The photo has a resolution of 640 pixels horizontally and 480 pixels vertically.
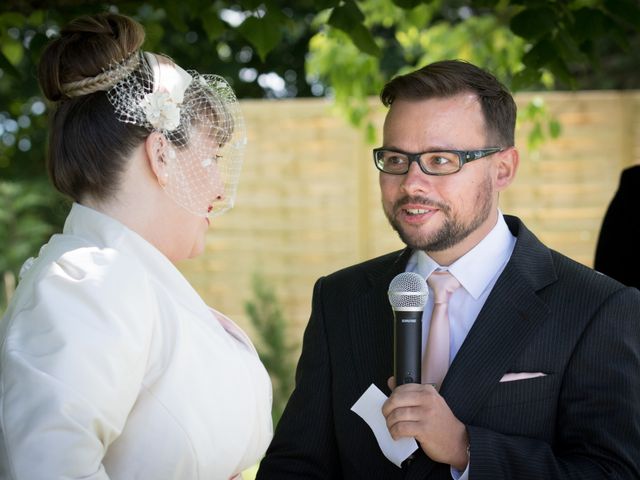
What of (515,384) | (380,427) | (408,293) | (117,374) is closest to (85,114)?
(117,374)

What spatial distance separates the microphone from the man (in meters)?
0.04

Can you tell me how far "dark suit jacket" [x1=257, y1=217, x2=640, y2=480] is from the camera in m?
2.49

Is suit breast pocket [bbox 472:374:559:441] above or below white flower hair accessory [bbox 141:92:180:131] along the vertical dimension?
below

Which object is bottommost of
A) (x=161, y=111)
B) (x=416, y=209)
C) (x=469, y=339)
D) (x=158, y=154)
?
(x=469, y=339)

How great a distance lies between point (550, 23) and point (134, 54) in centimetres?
205

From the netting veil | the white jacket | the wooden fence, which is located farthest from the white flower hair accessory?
the wooden fence

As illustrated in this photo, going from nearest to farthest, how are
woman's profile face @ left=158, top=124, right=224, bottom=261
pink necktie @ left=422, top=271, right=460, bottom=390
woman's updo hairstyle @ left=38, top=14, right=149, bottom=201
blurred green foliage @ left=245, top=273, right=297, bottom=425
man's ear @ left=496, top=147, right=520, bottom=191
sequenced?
woman's updo hairstyle @ left=38, top=14, right=149, bottom=201, woman's profile face @ left=158, top=124, right=224, bottom=261, pink necktie @ left=422, top=271, right=460, bottom=390, man's ear @ left=496, top=147, right=520, bottom=191, blurred green foliage @ left=245, top=273, right=297, bottom=425

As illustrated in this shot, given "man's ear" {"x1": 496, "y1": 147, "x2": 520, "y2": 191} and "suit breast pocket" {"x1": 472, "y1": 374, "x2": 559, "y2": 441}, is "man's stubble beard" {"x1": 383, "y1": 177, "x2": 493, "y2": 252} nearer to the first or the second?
"man's ear" {"x1": 496, "y1": 147, "x2": 520, "y2": 191}

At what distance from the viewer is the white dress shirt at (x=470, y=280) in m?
2.82

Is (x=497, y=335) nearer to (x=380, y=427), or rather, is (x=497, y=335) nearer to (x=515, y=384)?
(x=515, y=384)

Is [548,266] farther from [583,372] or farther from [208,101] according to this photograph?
[208,101]

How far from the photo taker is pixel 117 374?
6.47 ft

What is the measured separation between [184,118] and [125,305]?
0.55 meters

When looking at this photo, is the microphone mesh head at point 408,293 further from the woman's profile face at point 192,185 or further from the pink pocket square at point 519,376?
the woman's profile face at point 192,185
